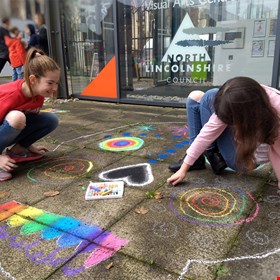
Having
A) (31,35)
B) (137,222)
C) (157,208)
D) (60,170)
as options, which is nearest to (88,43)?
(31,35)

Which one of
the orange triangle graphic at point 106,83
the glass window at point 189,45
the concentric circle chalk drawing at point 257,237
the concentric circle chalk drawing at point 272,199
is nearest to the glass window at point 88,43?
the orange triangle graphic at point 106,83

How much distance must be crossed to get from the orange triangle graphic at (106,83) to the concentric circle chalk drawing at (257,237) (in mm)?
4671

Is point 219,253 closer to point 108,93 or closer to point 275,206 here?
point 275,206

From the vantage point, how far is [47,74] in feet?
8.14

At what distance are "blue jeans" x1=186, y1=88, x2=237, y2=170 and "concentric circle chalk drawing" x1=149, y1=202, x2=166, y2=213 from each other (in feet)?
2.08

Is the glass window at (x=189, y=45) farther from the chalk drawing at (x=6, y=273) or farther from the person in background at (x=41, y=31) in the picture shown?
the chalk drawing at (x=6, y=273)

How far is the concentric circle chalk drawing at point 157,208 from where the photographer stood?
199cm

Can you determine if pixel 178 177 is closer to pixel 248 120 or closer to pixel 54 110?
pixel 248 120

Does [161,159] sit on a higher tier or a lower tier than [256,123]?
lower

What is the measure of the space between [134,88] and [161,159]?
3234mm

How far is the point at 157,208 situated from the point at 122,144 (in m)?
1.46

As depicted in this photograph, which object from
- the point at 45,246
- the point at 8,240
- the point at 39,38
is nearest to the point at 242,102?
the point at 45,246

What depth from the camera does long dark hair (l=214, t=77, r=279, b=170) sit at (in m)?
1.62

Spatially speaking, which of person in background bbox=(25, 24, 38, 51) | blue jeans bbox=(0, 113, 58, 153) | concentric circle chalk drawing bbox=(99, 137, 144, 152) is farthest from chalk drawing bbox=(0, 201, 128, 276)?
person in background bbox=(25, 24, 38, 51)
